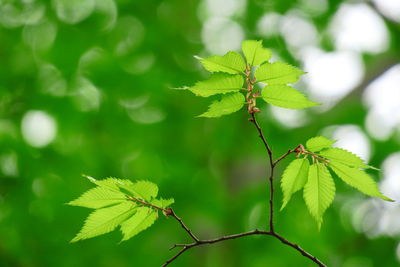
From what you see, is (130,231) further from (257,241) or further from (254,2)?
(254,2)

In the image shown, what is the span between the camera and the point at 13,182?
340 cm

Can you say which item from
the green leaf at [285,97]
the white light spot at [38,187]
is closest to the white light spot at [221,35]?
the white light spot at [38,187]

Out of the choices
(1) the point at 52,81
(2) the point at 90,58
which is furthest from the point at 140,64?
(1) the point at 52,81

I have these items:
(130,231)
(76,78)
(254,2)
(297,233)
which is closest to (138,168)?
(76,78)

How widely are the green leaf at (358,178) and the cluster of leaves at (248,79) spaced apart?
160mm

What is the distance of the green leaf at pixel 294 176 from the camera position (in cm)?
96

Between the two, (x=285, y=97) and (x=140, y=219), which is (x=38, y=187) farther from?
Result: (x=285, y=97)

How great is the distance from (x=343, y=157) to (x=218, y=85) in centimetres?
31

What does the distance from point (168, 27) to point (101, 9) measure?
2.42ft

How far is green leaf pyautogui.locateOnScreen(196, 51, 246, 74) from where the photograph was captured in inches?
36.8

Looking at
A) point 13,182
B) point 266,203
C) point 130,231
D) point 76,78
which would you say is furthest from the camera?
point 76,78

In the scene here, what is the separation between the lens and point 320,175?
0.98m

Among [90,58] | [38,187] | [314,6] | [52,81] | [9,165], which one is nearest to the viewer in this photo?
[9,165]

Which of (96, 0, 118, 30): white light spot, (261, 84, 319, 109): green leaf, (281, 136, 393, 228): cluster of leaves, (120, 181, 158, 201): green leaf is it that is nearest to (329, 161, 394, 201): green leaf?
(281, 136, 393, 228): cluster of leaves
